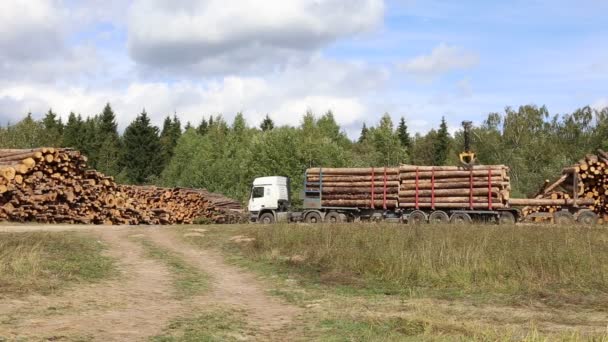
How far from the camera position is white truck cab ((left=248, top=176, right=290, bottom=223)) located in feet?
95.5

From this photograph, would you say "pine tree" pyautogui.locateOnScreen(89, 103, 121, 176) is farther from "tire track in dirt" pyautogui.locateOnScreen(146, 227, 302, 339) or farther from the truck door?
"tire track in dirt" pyautogui.locateOnScreen(146, 227, 302, 339)

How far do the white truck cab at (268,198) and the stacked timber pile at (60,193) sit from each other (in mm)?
5495

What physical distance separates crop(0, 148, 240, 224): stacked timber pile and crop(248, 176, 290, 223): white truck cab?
5495 mm

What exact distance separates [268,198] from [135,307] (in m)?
21.0

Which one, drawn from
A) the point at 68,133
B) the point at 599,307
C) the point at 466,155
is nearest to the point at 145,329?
the point at 599,307

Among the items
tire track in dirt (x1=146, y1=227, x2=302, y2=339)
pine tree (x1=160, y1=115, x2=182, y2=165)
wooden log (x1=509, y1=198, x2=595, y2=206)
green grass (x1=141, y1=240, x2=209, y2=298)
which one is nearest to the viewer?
tire track in dirt (x1=146, y1=227, x2=302, y2=339)

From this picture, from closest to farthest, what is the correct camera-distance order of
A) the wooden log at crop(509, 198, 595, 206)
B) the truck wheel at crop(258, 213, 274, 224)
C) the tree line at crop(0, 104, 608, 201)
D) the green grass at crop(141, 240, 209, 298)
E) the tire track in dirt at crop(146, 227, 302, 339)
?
1. the tire track in dirt at crop(146, 227, 302, 339)
2. the green grass at crop(141, 240, 209, 298)
3. the wooden log at crop(509, 198, 595, 206)
4. the truck wheel at crop(258, 213, 274, 224)
5. the tree line at crop(0, 104, 608, 201)

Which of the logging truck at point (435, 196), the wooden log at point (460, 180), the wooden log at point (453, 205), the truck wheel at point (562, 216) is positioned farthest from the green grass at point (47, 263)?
the truck wheel at point (562, 216)

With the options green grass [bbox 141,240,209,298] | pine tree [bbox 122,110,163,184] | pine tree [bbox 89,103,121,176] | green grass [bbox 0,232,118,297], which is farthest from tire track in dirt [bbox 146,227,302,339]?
pine tree [bbox 122,110,163,184]

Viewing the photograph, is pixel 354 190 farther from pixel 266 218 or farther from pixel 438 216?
pixel 266 218

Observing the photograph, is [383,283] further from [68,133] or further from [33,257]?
[68,133]

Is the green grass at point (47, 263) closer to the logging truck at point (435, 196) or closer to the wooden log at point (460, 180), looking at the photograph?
the logging truck at point (435, 196)

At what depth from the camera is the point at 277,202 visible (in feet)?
95.7

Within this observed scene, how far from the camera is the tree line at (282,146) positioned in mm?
49031
